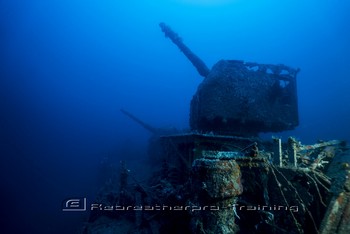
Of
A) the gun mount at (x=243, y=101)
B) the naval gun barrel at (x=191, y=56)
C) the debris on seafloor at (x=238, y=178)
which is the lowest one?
the debris on seafloor at (x=238, y=178)

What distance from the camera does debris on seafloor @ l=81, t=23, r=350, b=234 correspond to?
9.55 ft

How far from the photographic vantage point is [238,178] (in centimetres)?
293

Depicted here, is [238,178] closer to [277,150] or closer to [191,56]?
[277,150]

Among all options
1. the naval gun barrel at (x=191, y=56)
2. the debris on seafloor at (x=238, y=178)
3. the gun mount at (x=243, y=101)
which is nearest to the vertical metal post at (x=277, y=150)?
the debris on seafloor at (x=238, y=178)

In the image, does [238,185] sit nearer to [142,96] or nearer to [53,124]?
[53,124]

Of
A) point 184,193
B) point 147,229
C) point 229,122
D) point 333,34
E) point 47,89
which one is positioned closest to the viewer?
point 184,193

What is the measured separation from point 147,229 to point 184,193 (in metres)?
1.65

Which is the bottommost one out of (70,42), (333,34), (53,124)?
(53,124)

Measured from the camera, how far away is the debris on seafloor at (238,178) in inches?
115

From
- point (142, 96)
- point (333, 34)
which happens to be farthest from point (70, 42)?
point (333, 34)

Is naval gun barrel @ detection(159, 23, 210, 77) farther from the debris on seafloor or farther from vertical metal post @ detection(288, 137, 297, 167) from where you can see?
vertical metal post @ detection(288, 137, 297, 167)

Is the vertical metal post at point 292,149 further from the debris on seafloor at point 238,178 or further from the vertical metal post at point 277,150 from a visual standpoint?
the vertical metal post at point 277,150

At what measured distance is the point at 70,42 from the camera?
199625 millimetres

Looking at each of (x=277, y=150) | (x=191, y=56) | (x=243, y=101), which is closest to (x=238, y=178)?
(x=277, y=150)
